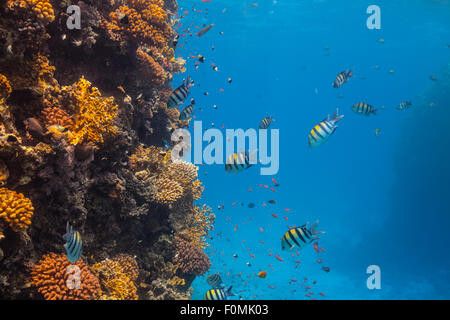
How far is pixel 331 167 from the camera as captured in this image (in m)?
95.6

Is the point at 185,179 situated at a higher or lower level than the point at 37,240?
higher

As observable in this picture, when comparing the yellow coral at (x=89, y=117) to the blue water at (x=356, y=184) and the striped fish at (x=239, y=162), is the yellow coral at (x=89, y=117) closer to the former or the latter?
the striped fish at (x=239, y=162)

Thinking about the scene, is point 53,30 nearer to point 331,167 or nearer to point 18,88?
point 18,88

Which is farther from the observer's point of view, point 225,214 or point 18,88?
point 225,214

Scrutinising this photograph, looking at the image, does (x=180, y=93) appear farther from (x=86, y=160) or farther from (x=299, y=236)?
(x=299, y=236)

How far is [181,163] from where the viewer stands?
809cm

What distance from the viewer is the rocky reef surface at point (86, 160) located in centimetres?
320

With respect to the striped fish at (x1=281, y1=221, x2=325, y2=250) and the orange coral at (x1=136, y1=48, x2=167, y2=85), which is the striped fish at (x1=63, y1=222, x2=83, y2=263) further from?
the orange coral at (x1=136, y1=48, x2=167, y2=85)

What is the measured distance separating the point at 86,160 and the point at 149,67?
277 centimetres

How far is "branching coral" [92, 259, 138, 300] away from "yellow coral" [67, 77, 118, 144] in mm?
1877

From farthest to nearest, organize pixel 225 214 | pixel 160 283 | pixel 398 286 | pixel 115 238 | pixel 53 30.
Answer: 1. pixel 225 214
2. pixel 398 286
3. pixel 160 283
4. pixel 115 238
5. pixel 53 30

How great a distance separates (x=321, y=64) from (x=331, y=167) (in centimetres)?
3786

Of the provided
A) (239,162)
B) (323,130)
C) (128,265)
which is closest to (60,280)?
(128,265)

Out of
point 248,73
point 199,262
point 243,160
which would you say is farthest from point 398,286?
point 248,73
